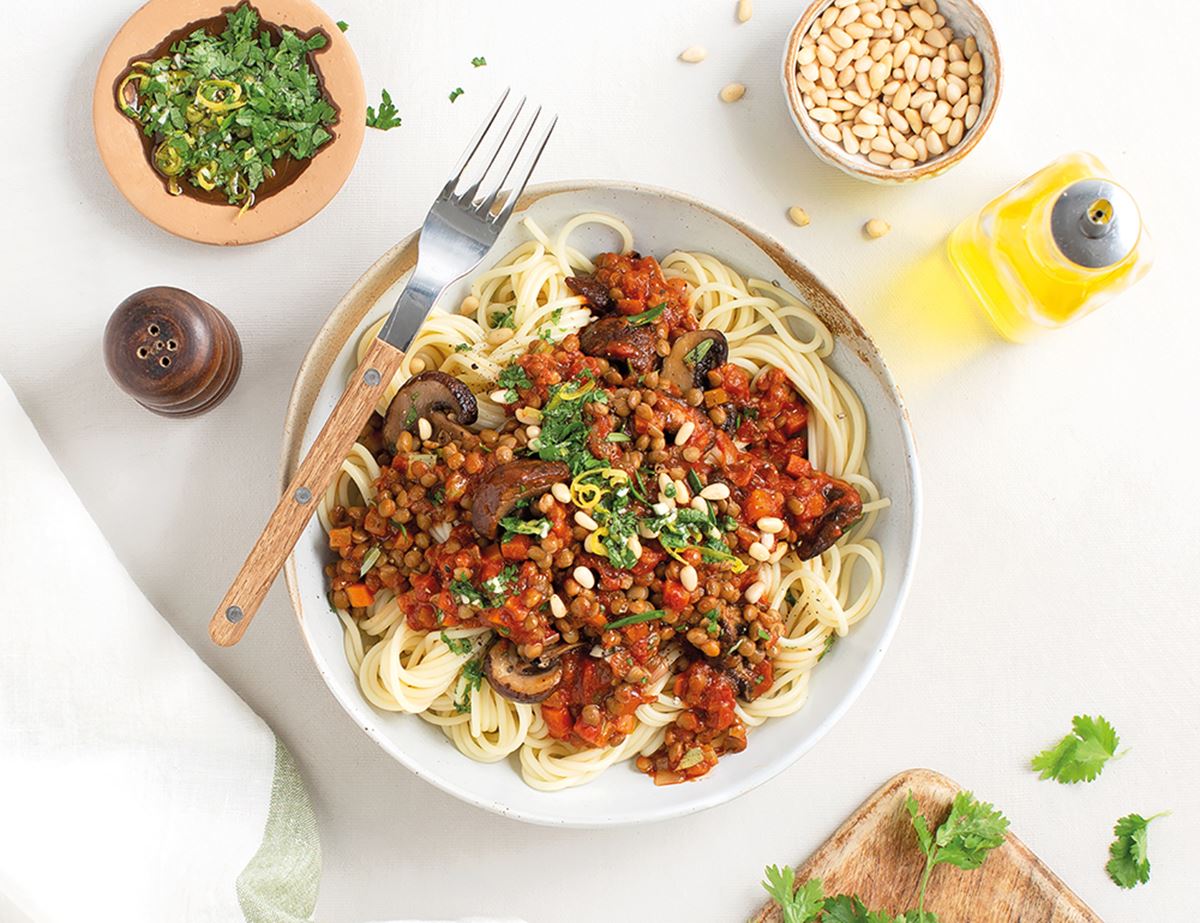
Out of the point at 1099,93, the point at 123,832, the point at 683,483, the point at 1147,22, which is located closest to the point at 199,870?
the point at 123,832

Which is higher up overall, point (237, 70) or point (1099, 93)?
point (1099, 93)

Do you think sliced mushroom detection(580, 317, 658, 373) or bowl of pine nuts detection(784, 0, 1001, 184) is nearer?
sliced mushroom detection(580, 317, 658, 373)

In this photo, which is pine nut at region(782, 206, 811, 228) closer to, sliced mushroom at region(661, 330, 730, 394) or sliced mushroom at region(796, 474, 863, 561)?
sliced mushroom at region(661, 330, 730, 394)

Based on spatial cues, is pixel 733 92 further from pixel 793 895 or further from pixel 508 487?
pixel 793 895

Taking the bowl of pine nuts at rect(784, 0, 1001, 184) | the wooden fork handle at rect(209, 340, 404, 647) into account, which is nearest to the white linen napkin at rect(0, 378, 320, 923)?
the wooden fork handle at rect(209, 340, 404, 647)

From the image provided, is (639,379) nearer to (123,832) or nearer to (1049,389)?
(1049,389)

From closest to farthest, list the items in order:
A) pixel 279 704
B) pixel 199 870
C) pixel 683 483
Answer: pixel 683 483 < pixel 199 870 < pixel 279 704
